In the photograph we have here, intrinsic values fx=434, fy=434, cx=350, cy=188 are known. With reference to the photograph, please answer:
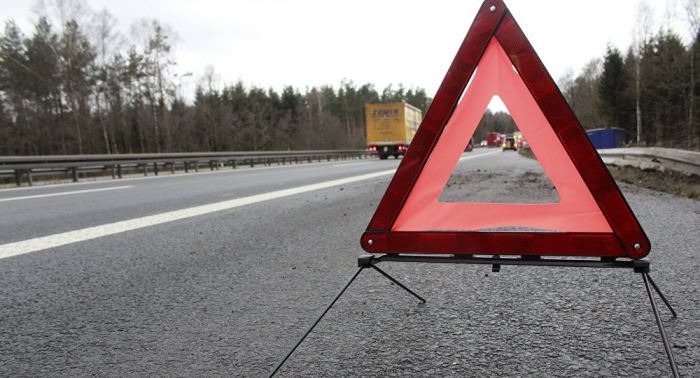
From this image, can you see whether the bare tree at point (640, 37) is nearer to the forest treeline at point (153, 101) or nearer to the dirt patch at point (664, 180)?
the forest treeline at point (153, 101)

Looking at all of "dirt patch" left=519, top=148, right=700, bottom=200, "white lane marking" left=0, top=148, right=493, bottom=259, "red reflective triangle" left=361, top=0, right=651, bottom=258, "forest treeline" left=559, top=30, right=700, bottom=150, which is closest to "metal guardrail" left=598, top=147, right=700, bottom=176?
"dirt patch" left=519, top=148, right=700, bottom=200

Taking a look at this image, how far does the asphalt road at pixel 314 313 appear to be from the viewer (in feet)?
5.33

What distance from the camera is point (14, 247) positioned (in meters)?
3.72

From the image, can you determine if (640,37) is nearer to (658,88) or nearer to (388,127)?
(658,88)

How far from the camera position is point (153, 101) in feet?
146

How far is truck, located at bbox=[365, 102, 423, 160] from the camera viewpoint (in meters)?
31.4

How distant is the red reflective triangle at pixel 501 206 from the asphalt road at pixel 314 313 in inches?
16.6

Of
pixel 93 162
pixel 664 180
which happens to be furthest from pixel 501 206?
pixel 93 162

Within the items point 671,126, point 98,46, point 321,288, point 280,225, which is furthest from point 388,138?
point 671,126

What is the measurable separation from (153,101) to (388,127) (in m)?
26.6

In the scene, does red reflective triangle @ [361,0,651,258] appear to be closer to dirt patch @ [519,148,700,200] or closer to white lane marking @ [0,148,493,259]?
white lane marking @ [0,148,493,259]

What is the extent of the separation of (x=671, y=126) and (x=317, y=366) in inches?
2365

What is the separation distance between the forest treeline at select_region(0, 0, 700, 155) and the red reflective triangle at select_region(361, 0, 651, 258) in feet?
76.0

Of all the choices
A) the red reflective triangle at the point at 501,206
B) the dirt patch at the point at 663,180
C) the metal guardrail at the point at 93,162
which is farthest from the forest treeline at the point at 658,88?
the red reflective triangle at the point at 501,206
